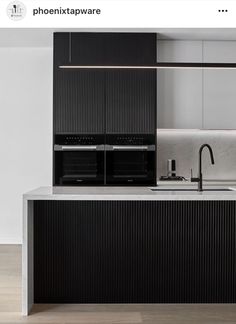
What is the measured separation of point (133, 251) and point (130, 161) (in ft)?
6.63

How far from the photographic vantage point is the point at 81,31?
5434 millimetres

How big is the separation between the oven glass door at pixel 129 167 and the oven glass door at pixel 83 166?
10cm

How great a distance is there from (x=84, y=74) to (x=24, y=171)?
1574 millimetres

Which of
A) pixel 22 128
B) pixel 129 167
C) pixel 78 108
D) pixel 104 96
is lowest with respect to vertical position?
pixel 129 167

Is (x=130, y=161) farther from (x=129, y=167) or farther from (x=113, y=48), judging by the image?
(x=113, y=48)

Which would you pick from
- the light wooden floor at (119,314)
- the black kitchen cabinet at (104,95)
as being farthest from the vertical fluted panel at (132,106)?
the light wooden floor at (119,314)

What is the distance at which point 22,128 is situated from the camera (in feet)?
20.6

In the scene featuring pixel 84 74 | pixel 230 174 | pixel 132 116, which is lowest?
pixel 230 174

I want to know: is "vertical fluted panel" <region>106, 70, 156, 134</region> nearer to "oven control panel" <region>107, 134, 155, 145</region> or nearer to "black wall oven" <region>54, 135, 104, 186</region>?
"oven control panel" <region>107, 134, 155, 145</region>

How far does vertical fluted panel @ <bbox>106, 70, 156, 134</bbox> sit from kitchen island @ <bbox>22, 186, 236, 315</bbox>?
6.61 feet

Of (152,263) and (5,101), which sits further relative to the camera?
(5,101)

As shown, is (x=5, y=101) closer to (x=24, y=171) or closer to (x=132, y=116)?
(x=24, y=171)
